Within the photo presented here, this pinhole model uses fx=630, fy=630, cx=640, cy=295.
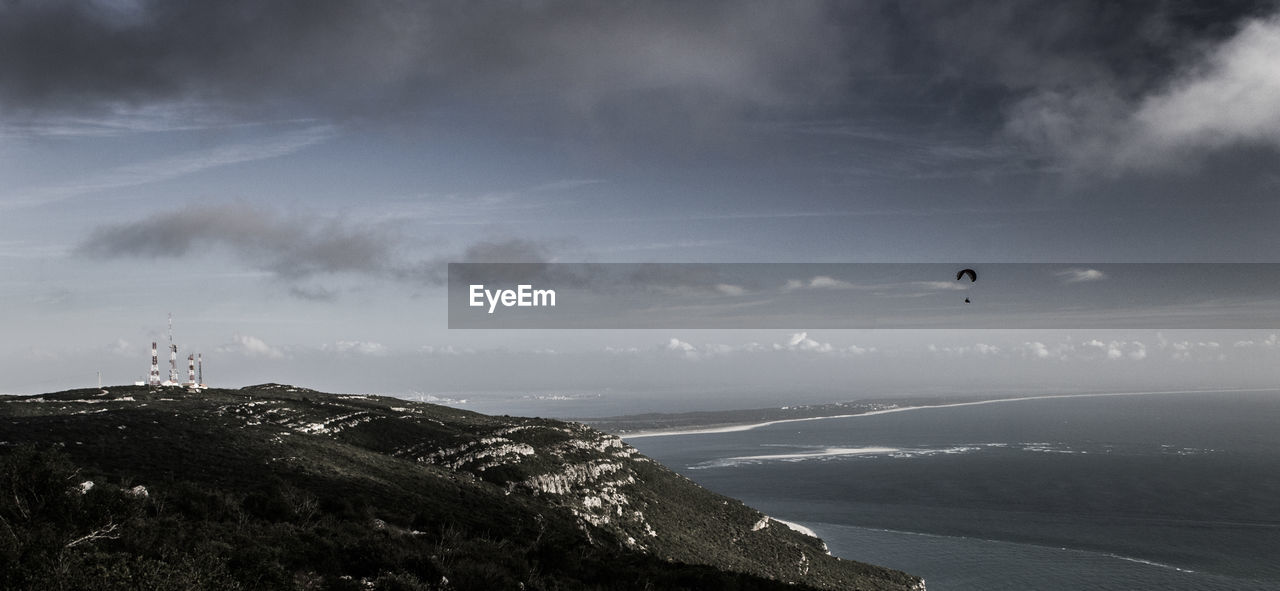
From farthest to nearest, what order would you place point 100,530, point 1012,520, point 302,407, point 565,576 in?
point 1012,520, point 302,407, point 565,576, point 100,530

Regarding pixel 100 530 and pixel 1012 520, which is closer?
pixel 100 530

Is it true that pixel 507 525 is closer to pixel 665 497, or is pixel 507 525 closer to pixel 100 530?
pixel 100 530

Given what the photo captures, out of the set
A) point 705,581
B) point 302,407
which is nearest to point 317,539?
point 705,581

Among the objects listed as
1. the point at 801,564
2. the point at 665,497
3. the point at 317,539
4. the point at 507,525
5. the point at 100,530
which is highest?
the point at 100,530

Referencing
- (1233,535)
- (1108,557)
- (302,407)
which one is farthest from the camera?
(1233,535)

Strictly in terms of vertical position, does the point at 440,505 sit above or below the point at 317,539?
below

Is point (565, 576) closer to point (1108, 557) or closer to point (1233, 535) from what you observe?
point (1108, 557)

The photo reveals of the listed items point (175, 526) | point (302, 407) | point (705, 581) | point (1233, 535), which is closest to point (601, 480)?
point (302, 407)
